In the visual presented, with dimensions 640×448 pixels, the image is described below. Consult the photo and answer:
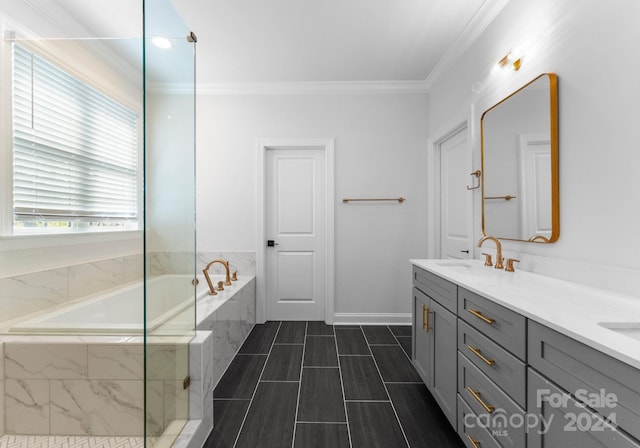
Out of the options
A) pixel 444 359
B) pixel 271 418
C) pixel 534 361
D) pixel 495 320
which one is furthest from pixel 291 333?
pixel 534 361

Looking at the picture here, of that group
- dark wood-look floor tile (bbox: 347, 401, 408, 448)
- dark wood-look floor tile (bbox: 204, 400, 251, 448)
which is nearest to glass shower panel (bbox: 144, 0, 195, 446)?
dark wood-look floor tile (bbox: 204, 400, 251, 448)

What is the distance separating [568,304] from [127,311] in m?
2.63

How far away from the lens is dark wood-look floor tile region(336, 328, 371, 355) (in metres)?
2.55

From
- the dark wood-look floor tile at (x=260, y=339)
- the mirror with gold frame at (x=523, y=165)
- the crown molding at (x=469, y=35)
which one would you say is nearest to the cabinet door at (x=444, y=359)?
the mirror with gold frame at (x=523, y=165)

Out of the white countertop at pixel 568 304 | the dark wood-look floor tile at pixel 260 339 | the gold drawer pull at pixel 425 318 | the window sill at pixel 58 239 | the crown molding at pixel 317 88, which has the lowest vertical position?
the dark wood-look floor tile at pixel 260 339

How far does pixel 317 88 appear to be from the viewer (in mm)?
3180

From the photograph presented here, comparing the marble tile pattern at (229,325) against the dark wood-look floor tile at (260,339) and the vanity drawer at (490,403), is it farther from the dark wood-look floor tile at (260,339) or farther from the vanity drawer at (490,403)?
the vanity drawer at (490,403)

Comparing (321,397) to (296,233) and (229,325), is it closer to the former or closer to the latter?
(229,325)

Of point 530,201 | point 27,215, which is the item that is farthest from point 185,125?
point 530,201

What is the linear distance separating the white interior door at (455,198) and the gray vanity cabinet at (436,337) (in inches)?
27.1

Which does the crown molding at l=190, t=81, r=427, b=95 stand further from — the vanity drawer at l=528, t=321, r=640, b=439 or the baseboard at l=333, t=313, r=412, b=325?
the vanity drawer at l=528, t=321, r=640, b=439

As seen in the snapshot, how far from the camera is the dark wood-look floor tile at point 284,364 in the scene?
2128 millimetres

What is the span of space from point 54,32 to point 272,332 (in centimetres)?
290

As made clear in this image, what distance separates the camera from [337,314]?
322 centimetres
